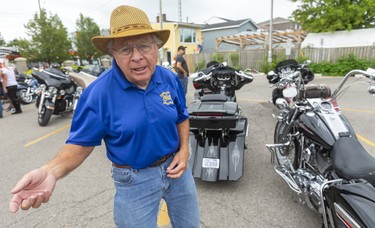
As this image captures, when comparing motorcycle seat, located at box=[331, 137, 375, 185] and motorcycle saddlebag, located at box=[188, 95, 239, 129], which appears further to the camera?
motorcycle saddlebag, located at box=[188, 95, 239, 129]

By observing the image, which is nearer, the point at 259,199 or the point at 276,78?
the point at 259,199

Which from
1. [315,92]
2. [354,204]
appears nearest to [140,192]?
[354,204]

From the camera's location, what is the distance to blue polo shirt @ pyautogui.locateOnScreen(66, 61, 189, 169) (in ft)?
4.52

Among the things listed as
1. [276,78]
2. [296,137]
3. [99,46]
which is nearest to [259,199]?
[296,137]

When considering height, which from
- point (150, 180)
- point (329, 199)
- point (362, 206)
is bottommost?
point (329, 199)

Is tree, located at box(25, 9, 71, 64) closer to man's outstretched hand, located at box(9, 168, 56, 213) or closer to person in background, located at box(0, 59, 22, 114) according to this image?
person in background, located at box(0, 59, 22, 114)

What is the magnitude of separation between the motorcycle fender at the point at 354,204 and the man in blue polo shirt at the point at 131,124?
1.03m

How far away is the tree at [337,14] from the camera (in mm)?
15484

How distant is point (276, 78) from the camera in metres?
5.27

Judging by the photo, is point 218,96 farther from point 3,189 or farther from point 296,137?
point 3,189

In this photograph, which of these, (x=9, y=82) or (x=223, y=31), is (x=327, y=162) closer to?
(x=9, y=82)

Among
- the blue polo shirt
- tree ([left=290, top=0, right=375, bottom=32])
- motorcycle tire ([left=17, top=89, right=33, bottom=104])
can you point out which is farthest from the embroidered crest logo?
tree ([left=290, top=0, right=375, bottom=32])

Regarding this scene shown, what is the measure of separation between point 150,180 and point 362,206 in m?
1.24

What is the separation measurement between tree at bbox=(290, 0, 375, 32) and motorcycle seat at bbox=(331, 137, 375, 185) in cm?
1675
